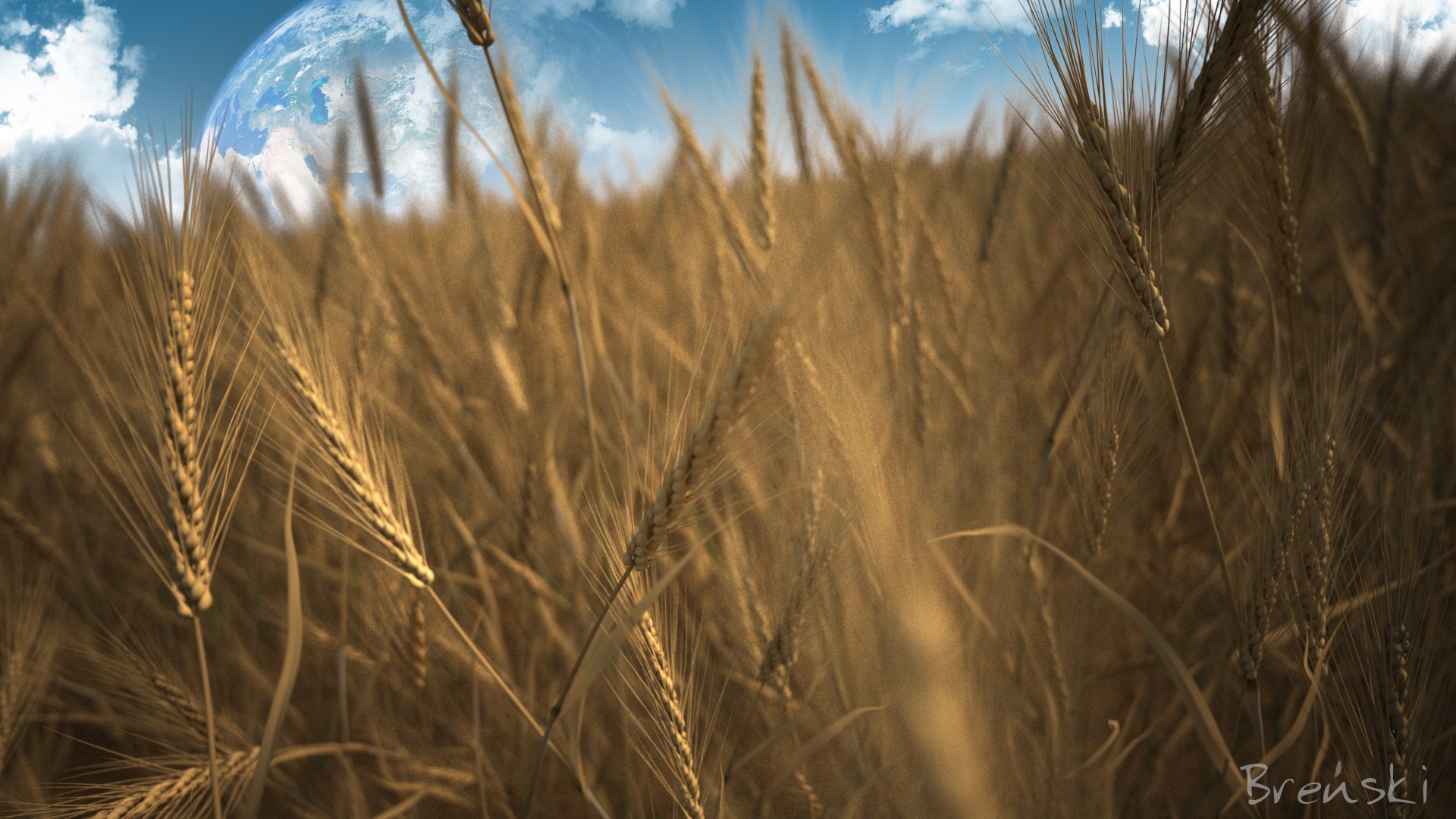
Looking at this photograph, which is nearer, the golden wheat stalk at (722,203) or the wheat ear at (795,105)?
the golden wheat stalk at (722,203)

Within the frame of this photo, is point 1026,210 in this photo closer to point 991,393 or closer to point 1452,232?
point 1452,232

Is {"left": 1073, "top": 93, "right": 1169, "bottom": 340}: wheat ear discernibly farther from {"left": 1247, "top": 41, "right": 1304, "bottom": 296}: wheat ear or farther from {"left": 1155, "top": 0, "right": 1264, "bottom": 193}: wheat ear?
{"left": 1247, "top": 41, "right": 1304, "bottom": 296}: wheat ear

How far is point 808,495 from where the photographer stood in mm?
809

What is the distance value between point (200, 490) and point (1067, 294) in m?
1.73

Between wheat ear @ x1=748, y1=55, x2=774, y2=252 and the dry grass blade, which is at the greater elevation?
wheat ear @ x1=748, y1=55, x2=774, y2=252

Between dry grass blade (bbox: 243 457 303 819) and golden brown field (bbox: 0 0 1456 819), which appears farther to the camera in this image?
golden brown field (bbox: 0 0 1456 819)

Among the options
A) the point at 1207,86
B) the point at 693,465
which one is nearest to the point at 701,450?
the point at 693,465

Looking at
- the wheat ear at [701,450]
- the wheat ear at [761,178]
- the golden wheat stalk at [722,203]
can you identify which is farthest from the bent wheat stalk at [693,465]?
the wheat ear at [761,178]

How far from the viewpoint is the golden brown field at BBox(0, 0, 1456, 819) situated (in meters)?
0.61

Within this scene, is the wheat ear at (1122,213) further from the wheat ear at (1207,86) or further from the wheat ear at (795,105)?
the wheat ear at (795,105)

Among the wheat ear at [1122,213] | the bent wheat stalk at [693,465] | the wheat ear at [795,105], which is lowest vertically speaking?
the bent wheat stalk at [693,465]

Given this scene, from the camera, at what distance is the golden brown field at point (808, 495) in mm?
606

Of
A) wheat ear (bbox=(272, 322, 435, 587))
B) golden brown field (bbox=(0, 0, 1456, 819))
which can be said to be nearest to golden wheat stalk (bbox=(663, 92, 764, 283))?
golden brown field (bbox=(0, 0, 1456, 819))

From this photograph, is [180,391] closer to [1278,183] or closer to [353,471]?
[353,471]
